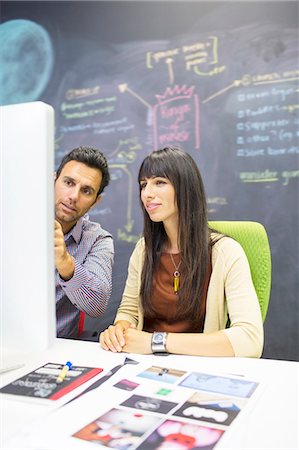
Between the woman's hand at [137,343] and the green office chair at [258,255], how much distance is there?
53cm

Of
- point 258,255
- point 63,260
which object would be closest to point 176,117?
point 258,255

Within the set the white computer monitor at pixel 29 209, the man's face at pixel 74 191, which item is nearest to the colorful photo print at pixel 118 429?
the white computer monitor at pixel 29 209

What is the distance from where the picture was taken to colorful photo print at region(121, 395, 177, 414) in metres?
0.69

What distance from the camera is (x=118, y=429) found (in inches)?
25.0

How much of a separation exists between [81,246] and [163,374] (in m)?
0.81

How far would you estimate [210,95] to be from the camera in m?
2.68

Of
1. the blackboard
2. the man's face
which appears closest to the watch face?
the man's face

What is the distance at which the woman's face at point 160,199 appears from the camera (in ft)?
4.96

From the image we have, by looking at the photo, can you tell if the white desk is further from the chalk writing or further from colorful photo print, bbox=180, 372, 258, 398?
the chalk writing

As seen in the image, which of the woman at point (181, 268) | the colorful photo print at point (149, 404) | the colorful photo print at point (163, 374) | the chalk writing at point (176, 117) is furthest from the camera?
the chalk writing at point (176, 117)

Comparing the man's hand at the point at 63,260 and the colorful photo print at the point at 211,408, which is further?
the man's hand at the point at 63,260

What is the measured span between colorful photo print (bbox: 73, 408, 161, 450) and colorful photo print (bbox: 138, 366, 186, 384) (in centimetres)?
16

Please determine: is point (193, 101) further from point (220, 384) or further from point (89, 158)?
point (220, 384)

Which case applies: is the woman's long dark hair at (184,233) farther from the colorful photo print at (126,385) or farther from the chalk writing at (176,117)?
the chalk writing at (176,117)
